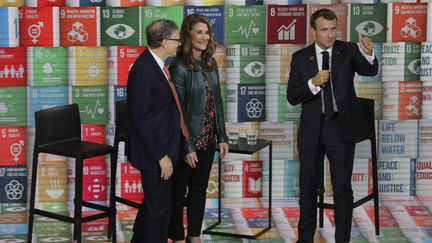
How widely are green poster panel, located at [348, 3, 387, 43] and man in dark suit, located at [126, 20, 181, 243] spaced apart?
7.47 ft

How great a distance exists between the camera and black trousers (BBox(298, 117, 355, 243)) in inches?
216

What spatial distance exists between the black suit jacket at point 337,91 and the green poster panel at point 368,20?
1.32m

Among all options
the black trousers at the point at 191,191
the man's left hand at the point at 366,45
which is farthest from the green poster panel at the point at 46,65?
the man's left hand at the point at 366,45

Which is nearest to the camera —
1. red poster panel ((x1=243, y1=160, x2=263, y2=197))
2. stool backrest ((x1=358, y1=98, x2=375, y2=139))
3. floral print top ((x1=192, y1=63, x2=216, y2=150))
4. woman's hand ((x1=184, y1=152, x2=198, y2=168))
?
woman's hand ((x1=184, y1=152, x2=198, y2=168))

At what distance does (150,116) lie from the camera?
4.84 meters

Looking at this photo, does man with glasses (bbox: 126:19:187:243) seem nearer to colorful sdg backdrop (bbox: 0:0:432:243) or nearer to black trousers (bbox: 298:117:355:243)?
black trousers (bbox: 298:117:355:243)

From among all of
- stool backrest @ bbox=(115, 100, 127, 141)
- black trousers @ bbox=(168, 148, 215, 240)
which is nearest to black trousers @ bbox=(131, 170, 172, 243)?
black trousers @ bbox=(168, 148, 215, 240)

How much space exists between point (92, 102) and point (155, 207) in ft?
6.49

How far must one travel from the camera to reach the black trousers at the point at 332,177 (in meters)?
5.48

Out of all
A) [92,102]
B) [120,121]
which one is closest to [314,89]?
[120,121]

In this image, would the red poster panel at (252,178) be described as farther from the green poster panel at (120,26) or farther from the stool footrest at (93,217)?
the stool footrest at (93,217)

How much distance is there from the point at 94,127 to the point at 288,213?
5.40 ft

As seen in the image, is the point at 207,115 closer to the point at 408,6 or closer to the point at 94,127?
the point at 94,127

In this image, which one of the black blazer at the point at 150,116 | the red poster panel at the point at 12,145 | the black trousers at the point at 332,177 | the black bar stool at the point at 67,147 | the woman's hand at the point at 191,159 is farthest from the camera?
the red poster panel at the point at 12,145
